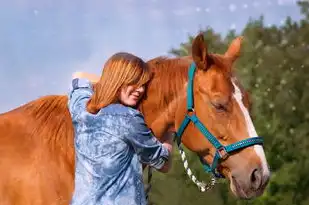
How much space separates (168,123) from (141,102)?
208 mm

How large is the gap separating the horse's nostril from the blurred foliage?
9.62 meters

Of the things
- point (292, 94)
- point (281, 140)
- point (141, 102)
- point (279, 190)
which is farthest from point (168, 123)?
point (292, 94)

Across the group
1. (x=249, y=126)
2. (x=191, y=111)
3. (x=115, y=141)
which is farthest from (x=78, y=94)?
(x=249, y=126)

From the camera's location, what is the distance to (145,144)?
418cm

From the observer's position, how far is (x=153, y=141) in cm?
423

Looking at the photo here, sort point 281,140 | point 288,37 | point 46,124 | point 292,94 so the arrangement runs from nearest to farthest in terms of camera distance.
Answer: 1. point 46,124
2. point 281,140
3. point 292,94
4. point 288,37

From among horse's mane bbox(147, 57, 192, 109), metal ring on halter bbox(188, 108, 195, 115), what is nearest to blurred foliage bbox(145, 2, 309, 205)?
horse's mane bbox(147, 57, 192, 109)

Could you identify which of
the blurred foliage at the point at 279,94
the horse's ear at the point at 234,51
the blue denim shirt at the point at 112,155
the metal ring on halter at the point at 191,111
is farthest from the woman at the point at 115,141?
the blurred foliage at the point at 279,94

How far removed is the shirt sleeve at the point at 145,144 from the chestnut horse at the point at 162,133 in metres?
0.33

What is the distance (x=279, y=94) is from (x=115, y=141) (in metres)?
16.8

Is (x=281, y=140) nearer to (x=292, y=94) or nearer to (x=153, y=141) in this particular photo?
(x=292, y=94)

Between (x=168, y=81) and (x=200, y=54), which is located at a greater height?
(x=200, y=54)

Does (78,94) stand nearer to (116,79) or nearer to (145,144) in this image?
(116,79)

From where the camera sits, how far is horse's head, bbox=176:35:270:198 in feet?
14.3
